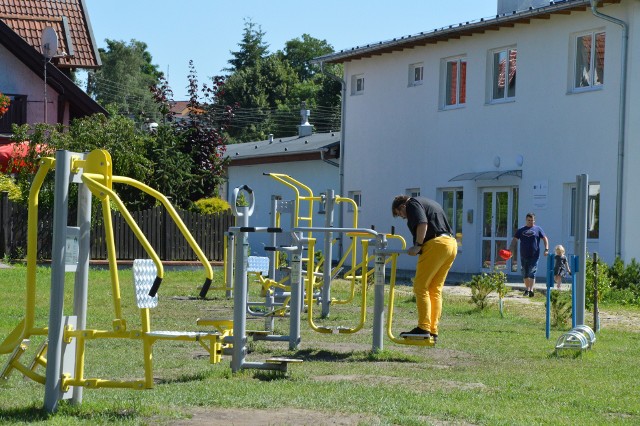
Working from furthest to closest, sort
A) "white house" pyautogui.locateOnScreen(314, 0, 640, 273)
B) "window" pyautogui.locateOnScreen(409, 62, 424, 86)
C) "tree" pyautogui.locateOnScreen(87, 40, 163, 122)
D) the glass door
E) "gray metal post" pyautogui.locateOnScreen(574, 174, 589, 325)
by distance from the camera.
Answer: "tree" pyautogui.locateOnScreen(87, 40, 163, 122) → "window" pyautogui.locateOnScreen(409, 62, 424, 86) → the glass door → "white house" pyautogui.locateOnScreen(314, 0, 640, 273) → "gray metal post" pyautogui.locateOnScreen(574, 174, 589, 325)

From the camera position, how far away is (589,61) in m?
26.1

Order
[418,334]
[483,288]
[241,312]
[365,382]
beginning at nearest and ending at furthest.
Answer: [365,382] < [241,312] < [418,334] < [483,288]

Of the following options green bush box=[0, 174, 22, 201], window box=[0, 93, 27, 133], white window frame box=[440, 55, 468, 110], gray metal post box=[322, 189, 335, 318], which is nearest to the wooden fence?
green bush box=[0, 174, 22, 201]

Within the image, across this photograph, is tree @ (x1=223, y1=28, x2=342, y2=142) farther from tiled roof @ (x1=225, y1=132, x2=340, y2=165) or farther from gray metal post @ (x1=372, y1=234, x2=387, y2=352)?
gray metal post @ (x1=372, y1=234, x2=387, y2=352)

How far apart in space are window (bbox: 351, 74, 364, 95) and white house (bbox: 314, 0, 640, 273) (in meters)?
0.04

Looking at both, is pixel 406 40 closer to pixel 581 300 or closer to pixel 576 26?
pixel 576 26

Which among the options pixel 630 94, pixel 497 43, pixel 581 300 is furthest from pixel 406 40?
pixel 581 300

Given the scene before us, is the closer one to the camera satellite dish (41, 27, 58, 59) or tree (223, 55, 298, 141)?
satellite dish (41, 27, 58, 59)

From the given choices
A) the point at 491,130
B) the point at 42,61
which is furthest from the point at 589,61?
the point at 42,61

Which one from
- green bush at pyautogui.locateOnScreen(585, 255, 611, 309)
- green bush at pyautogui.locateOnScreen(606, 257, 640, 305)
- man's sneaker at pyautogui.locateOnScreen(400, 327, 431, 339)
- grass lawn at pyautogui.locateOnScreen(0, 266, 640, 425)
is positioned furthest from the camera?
green bush at pyautogui.locateOnScreen(606, 257, 640, 305)

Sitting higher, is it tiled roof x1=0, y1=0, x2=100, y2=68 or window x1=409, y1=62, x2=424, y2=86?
tiled roof x1=0, y1=0, x2=100, y2=68

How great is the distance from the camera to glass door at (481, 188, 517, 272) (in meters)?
28.4

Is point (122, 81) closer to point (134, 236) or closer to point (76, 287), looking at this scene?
point (134, 236)

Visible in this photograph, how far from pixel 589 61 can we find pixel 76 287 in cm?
2003
